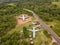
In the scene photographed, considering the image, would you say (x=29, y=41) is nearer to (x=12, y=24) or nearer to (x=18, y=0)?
(x=12, y=24)

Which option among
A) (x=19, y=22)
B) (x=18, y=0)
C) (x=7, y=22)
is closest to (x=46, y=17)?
(x=19, y=22)

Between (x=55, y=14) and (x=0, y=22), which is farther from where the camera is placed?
(x=55, y=14)

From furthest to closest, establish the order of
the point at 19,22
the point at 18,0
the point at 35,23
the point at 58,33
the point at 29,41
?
the point at 18,0 → the point at 19,22 → the point at 35,23 → the point at 58,33 → the point at 29,41

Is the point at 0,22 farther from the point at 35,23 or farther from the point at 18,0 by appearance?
the point at 18,0

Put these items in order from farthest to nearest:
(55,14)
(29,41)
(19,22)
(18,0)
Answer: (18,0) < (55,14) < (19,22) < (29,41)

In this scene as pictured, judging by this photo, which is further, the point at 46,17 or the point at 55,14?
the point at 55,14

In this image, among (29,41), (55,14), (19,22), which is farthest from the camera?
(55,14)

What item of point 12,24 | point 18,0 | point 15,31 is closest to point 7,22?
point 12,24

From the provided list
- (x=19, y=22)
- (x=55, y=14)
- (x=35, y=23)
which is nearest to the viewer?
(x=35, y=23)
